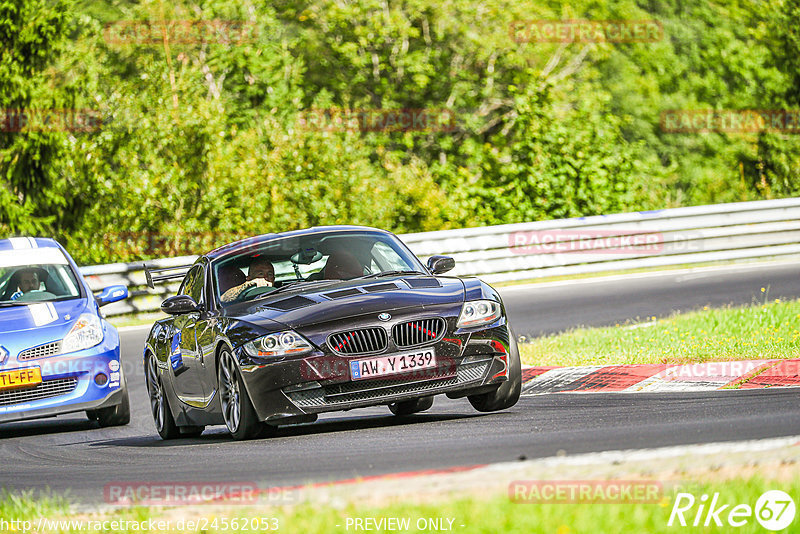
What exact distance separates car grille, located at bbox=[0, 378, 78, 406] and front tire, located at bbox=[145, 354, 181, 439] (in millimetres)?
698

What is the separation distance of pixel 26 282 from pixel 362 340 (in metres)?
5.14

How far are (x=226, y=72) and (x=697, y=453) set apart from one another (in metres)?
33.5

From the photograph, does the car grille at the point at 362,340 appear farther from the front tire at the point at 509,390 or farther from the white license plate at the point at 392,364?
the front tire at the point at 509,390

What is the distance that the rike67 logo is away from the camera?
4348 millimetres

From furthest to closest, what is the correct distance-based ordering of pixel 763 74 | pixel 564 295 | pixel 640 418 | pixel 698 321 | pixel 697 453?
1. pixel 763 74
2. pixel 564 295
3. pixel 698 321
4. pixel 640 418
5. pixel 697 453

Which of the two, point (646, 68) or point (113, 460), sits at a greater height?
point (113, 460)

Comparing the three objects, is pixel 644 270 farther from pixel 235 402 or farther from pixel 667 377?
pixel 235 402

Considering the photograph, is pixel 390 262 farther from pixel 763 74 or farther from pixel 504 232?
pixel 763 74

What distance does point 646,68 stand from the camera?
54.2 m

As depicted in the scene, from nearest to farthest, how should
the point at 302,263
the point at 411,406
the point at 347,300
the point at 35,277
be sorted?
the point at 347,300 < the point at 302,263 < the point at 411,406 < the point at 35,277

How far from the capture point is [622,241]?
2106cm

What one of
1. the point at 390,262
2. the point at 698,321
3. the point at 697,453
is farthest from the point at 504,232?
the point at 697,453

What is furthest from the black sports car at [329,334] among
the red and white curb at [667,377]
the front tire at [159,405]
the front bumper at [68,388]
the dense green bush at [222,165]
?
the dense green bush at [222,165]

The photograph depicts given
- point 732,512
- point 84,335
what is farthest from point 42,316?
point 732,512
